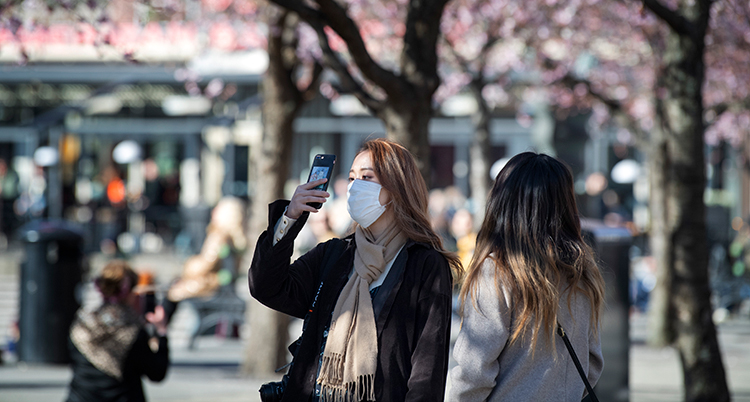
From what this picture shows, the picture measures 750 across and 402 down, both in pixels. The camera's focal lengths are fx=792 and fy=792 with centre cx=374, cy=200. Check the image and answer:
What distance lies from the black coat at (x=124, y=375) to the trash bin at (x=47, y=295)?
4.29 metres

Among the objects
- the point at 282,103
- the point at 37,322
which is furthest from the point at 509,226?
the point at 37,322

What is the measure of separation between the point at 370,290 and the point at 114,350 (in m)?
2.11

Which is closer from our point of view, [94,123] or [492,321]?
[492,321]

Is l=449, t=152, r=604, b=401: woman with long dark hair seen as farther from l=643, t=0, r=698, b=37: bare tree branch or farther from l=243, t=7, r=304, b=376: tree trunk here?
l=243, t=7, r=304, b=376: tree trunk

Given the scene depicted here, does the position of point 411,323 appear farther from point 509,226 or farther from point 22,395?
point 22,395

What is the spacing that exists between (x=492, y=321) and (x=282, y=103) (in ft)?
18.6

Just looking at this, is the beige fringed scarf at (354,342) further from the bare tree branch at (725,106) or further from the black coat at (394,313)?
the bare tree branch at (725,106)

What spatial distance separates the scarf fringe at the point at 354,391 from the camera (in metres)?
2.44

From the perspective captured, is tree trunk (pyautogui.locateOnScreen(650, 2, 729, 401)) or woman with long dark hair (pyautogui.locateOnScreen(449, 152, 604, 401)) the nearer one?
woman with long dark hair (pyautogui.locateOnScreen(449, 152, 604, 401))

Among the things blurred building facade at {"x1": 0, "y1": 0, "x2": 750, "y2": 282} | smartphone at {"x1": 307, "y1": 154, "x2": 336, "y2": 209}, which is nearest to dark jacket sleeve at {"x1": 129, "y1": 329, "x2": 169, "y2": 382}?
smartphone at {"x1": 307, "y1": 154, "x2": 336, "y2": 209}

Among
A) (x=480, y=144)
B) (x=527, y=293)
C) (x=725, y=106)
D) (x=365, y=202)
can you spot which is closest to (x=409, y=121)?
(x=365, y=202)

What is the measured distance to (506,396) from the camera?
249cm

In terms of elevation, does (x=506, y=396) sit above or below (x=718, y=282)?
above

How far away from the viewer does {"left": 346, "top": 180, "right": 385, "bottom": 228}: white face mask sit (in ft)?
8.61
